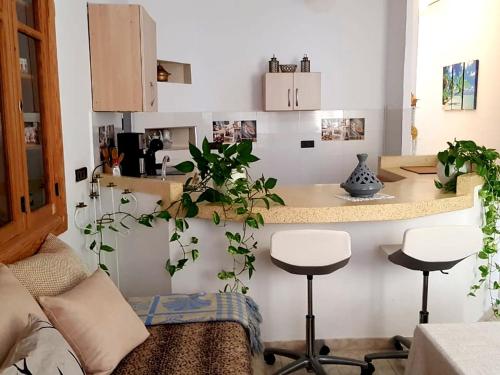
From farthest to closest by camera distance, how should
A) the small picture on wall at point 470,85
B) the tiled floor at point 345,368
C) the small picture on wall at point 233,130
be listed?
the small picture on wall at point 470,85, the small picture on wall at point 233,130, the tiled floor at point 345,368

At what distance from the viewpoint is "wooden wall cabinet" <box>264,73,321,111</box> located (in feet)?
17.0

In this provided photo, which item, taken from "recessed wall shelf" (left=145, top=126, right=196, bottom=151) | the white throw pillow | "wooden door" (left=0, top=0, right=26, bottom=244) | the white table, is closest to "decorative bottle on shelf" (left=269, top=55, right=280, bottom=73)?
"recessed wall shelf" (left=145, top=126, right=196, bottom=151)

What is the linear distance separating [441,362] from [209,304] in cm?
116

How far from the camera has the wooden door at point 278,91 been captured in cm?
517

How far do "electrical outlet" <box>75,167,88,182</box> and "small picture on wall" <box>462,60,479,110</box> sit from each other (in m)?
4.64

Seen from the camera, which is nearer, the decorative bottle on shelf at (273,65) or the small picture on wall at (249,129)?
the decorative bottle on shelf at (273,65)

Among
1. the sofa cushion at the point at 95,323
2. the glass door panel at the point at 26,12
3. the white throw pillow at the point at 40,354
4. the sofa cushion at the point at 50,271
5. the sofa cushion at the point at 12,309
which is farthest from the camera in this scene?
the glass door panel at the point at 26,12

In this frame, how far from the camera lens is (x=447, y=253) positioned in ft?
8.79

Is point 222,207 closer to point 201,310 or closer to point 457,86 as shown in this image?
point 201,310

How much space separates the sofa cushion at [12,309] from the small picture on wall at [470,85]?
5.54m

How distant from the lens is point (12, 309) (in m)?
A: 1.58

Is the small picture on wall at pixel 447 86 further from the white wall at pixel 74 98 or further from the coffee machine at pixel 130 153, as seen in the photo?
the white wall at pixel 74 98

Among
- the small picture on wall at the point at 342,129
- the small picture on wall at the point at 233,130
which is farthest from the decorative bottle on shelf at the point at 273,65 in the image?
the small picture on wall at the point at 342,129

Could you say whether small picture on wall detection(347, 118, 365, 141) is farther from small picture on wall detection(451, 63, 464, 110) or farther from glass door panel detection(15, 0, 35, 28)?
glass door panel detection(15, 0, 35, 28)
